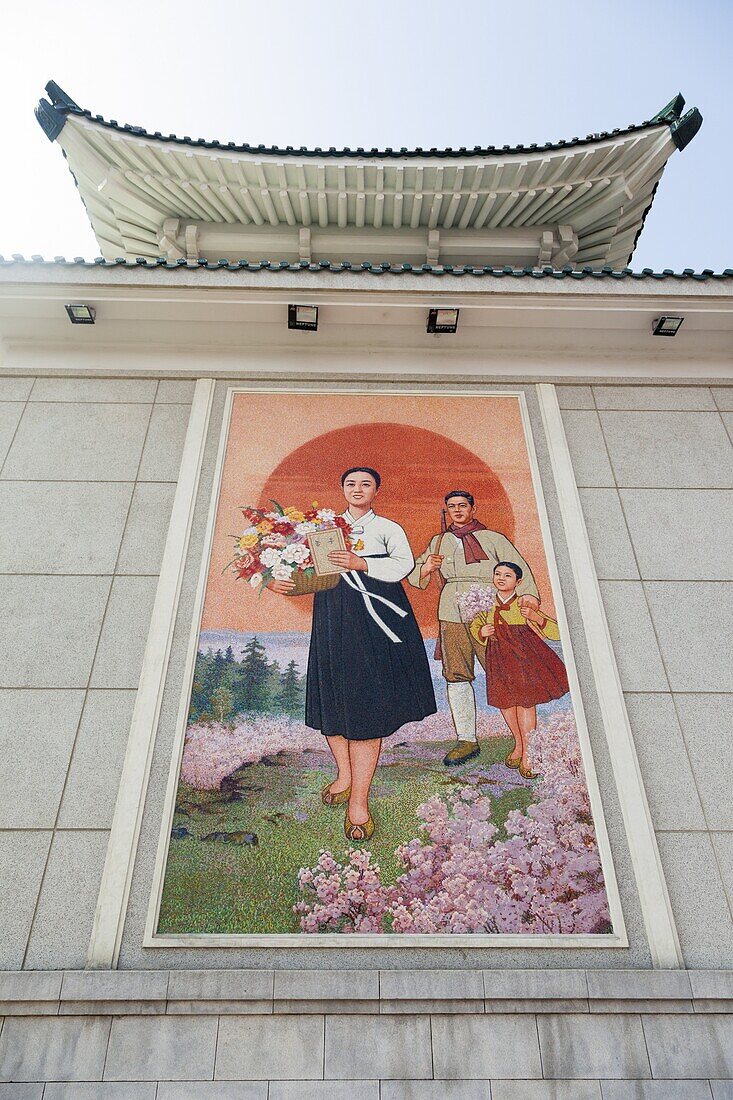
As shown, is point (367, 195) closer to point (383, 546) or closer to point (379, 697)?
point (383, 546)

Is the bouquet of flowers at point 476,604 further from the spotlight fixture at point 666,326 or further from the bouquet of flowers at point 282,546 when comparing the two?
the spotlight fixture at point 666,326

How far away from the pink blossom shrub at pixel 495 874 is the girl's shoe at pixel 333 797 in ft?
0.72

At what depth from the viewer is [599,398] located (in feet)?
15.7

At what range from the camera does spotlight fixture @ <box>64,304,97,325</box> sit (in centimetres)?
467

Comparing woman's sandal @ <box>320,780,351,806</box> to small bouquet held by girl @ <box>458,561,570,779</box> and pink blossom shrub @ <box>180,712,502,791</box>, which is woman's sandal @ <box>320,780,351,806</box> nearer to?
pink blossom shrub @ <box>180,712,502,791</box>

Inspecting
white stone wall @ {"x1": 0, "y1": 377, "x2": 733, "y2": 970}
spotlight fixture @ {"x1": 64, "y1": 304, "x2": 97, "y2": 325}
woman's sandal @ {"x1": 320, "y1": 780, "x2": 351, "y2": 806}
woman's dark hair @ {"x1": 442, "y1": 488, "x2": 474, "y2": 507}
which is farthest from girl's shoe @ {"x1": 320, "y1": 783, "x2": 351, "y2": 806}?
spotlight fixture @ {"x1": 64, "y1": 304, "x2": 97, "y2": 325}

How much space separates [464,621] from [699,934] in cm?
161

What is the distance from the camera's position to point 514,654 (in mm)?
3709

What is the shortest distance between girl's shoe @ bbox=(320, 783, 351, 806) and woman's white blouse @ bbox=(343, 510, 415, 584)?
1118 millimetres

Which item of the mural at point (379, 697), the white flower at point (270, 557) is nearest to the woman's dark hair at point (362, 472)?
the mural at point (379, 697)

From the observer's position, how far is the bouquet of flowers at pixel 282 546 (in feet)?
13.0

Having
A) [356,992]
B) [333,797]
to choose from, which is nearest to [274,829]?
[333,797]

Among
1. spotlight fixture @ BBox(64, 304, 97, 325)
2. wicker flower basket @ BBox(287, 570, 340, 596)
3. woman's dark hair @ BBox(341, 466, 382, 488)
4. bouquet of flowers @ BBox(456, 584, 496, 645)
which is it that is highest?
spotlight fixture @ BBox(64, 304, 97, 325)

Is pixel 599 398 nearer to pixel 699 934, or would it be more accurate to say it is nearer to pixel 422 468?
pixel 422 468
